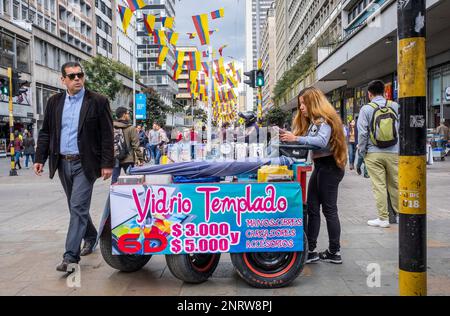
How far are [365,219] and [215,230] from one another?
387 cm

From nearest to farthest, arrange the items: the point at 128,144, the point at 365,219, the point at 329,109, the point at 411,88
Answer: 1. the point at 411,88
2. the point at 329,109
3. the point at 365,219
4. the point at 128,144

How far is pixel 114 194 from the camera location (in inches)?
156

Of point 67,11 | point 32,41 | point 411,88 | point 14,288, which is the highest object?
point 67,11

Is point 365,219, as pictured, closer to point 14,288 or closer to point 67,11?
point 14,288

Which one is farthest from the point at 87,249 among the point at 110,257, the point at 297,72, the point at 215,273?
the point at 297,72

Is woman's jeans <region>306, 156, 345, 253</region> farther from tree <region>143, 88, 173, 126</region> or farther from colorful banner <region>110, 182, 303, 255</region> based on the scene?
tree <region>143, 88, 173, 126</region>

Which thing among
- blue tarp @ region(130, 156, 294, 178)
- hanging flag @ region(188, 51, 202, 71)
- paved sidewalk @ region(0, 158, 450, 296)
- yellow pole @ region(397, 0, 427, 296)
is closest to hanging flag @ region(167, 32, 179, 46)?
hanging flag @ region(188, 51, 202, 71)

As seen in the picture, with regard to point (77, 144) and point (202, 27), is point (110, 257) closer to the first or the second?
point (77, 144)

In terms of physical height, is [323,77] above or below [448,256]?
above

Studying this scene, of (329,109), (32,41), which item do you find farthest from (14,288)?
(32,41)

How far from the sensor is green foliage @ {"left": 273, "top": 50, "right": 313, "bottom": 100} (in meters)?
Answer: 39.7

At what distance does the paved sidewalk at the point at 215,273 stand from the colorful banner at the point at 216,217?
0.38 metres

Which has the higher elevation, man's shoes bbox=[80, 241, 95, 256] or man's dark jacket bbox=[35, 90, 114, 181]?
man's dark jacket bbox=[35, 90, 114, 181]

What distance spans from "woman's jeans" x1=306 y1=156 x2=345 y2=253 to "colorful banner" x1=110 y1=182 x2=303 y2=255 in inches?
31.5
